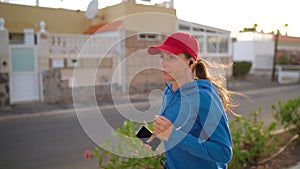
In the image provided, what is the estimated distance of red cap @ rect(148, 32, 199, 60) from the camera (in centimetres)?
144

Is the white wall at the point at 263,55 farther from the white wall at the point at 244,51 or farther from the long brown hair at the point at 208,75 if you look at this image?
the long brown hair at the point at 208,75

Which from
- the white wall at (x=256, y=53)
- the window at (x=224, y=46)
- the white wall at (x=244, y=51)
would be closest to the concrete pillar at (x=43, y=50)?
the window at (x=224, y=46)

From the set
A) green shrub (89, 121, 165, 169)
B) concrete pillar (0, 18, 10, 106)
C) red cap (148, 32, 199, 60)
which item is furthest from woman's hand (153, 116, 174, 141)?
concrete pillar (0, 18, 10, 106)

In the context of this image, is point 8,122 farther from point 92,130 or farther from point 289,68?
point 289,68

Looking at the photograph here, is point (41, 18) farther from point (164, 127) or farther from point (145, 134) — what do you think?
point (164, 127)

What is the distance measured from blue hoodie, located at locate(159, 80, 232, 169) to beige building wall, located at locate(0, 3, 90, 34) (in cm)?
1422

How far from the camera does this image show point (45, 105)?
9.58 m

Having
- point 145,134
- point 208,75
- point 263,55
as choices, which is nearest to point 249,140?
point 208,75

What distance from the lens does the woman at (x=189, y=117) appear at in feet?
4.44

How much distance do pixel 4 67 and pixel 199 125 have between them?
362 inches

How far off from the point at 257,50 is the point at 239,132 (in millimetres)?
20132

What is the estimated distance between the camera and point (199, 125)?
142cm

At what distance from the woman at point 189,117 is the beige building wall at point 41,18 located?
1414 centimetres

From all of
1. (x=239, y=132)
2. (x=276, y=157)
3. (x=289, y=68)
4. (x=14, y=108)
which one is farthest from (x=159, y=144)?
(x=289, y=68)
